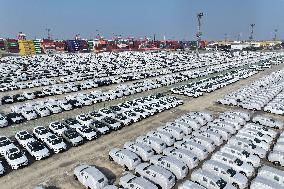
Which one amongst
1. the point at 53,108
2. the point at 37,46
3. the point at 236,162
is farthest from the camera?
the point at 37,46

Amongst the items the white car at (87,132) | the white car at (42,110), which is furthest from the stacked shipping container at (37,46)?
the white car at (87,132)

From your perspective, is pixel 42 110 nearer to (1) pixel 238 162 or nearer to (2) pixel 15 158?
(2) pixel 15 158

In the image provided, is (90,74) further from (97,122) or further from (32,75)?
(97,122)

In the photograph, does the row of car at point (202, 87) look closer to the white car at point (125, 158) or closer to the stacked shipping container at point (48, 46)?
the white car at point (125, 158)

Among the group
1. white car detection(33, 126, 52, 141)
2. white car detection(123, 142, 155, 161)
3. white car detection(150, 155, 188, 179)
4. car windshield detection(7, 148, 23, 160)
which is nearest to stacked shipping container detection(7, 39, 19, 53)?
white car detection(33, 126, 52, 141)

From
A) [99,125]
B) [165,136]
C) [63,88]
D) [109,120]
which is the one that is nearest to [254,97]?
[165,136]
